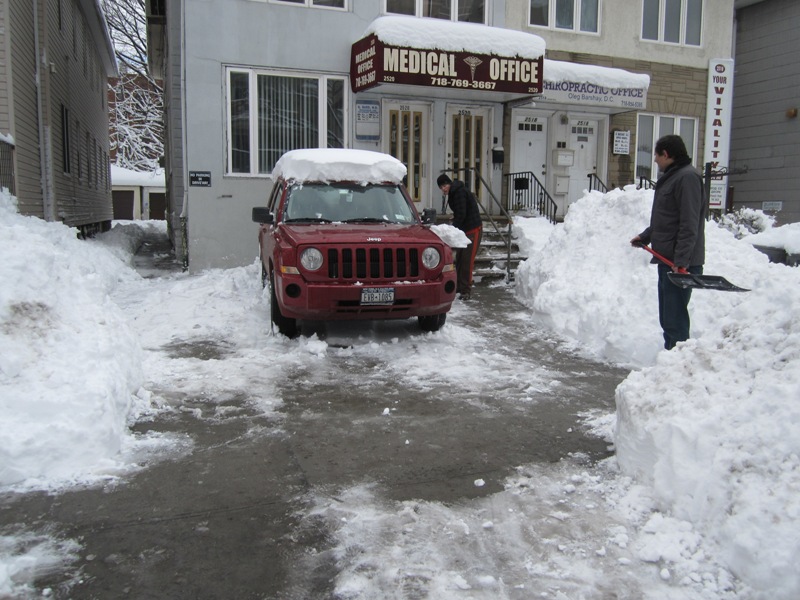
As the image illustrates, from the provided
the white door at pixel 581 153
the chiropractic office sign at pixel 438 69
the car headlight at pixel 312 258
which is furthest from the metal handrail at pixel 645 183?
the car headlight at pixel 312 258

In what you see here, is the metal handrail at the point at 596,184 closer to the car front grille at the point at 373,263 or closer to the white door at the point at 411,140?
the white door at the point at 411,140

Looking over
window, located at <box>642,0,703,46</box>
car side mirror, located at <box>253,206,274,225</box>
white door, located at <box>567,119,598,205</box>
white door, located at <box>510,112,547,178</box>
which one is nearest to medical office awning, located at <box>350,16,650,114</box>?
white door, located at <box>510,112,547,178</box>

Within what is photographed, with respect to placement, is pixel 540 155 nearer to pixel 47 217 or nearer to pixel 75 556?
pixel 47 217

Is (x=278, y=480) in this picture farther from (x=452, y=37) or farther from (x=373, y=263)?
(x=452, y=37)

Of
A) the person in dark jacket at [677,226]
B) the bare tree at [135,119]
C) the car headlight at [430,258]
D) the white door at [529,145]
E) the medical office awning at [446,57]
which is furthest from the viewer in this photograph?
the bare tree at [135,119]

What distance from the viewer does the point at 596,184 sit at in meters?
17.1

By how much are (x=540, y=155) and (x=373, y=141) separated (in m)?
4.61

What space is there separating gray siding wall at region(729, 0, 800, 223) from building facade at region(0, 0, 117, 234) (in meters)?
17.8

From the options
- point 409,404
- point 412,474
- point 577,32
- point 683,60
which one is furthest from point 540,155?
point 412,474

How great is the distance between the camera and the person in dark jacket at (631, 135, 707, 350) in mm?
5652

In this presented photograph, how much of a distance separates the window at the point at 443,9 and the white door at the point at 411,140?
1.93 meters

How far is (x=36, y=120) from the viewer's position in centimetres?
1311

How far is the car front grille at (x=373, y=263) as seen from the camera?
7.12 metres

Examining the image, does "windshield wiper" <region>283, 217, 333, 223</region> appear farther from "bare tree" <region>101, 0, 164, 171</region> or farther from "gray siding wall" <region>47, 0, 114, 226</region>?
"bare tree" <region>101, 0, 164, 171</region>
